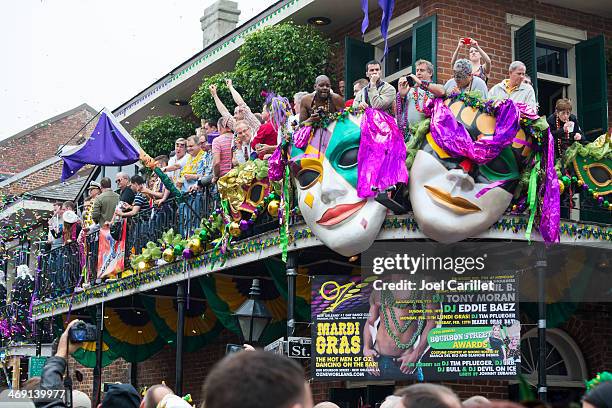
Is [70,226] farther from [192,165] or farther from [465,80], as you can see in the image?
[465,80]

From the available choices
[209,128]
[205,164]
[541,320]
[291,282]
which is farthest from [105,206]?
[541,320]

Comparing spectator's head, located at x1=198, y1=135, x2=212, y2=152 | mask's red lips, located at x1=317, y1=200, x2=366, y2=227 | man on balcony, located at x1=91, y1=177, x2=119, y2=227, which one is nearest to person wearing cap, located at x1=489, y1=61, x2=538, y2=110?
mask's red lips, located at x1=317, y1=200, x2=366, y2=227

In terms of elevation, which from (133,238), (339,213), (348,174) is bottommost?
(339,213)

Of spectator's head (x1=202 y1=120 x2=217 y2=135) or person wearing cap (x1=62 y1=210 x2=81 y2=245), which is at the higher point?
spectator's head (x1=202 y1=120 x2=217 y2=135)

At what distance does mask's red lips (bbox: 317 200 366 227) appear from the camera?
12797 mm

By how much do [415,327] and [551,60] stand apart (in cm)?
556

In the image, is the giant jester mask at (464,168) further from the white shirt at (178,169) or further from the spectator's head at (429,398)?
the spectator's head at (429,398)

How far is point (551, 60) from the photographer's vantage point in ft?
53.7

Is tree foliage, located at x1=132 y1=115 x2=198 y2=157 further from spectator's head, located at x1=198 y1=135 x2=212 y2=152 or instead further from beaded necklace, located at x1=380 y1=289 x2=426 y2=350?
beaded necklace, located at x1=380 y1=289 x2=426 y2=350

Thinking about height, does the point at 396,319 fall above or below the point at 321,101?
below

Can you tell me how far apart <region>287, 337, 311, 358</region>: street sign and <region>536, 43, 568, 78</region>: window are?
5.79m

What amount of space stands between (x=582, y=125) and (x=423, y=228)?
14.5 feet

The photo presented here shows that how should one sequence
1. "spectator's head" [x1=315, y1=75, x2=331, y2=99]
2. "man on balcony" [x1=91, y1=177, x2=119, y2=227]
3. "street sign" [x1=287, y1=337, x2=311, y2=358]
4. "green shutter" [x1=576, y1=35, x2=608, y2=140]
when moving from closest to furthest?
"street sign" [x1=287, y1=337, x2=311, y2=358], "spectator's head" [x1=315, y1=75, x2=331, y2=99], "green shutter" [x1=576, y1=35, x2=608, y2=140], "man on balcony" [x1=91, y1=177, x2=119, y2=227]

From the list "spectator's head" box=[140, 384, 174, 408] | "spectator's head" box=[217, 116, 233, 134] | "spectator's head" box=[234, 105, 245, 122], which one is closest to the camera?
"spectator's head" box=[140, 384, 174, 408]
